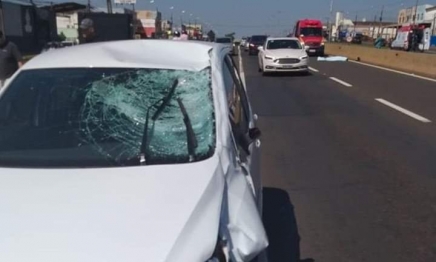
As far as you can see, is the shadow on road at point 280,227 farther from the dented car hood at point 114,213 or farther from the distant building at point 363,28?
the distant building at point 363,28

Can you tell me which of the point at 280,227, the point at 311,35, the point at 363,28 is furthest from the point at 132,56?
the point at 363,28

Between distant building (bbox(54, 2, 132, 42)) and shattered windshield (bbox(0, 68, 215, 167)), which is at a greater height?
shattered windshield (bbox(0, 68, 215, 167))

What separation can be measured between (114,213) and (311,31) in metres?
47.0

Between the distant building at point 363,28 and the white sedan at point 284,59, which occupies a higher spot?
the white sedan at point 284,59

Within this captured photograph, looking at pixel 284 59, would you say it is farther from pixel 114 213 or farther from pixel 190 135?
pixel 114 213

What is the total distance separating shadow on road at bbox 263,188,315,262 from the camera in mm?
4164

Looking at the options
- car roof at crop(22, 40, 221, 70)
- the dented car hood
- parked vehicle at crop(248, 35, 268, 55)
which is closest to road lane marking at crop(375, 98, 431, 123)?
car roof at crop(22, 40, 221, 70)

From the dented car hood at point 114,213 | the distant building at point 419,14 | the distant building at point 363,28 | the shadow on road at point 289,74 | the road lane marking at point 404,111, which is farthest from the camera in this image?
the distant building at point 363,28

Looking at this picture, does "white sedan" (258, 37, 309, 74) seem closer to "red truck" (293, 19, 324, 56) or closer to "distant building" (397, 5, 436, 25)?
"red truck" (293, 19, 324, 56)

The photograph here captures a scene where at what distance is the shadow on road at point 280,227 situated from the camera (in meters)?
4.16

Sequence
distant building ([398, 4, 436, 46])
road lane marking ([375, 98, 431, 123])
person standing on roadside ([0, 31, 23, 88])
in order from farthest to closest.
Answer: distant building ([398, 4, 436, 46]), road lane marking ([375, 98, 431, 123]), person standing on roadside ([0, 31, 23, 88])

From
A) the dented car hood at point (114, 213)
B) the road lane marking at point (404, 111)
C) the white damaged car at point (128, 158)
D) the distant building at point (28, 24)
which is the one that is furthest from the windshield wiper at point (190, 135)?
the distant building at point (28, 24)

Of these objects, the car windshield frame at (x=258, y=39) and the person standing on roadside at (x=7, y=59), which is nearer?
the person standing on roadside at (x=7, y=59)

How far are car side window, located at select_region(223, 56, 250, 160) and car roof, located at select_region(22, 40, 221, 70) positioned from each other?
234 millimetres
